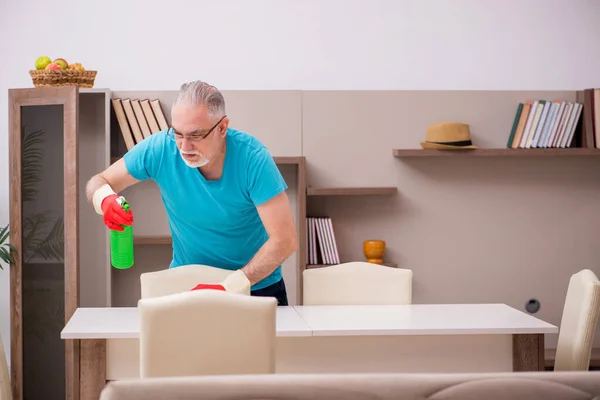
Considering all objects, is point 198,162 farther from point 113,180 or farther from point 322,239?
point 322,239

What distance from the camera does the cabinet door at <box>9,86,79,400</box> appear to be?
4.17m

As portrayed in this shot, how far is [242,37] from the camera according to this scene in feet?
16.0

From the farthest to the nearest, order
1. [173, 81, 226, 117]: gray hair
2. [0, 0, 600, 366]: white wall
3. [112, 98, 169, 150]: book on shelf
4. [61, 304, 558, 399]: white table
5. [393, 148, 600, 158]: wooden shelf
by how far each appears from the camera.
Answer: [0, 0, 600, 366]: white wall < [393, 148, 600, 158]: wooden shelf < [112, 98, 169, 150]: book on shelf < [173, 81, 226, 117]: gray hair < [61, 304, 558, 399]: white table

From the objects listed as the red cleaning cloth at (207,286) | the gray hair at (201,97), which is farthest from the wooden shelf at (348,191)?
the red cleaning cloth at (207,286)

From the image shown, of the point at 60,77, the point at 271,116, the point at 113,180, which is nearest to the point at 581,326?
the point at 113,180

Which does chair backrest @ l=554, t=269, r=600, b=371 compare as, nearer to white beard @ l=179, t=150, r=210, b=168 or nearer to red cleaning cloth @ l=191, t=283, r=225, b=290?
red cleaning cloth @ l=191, t=283, r=225, b=290

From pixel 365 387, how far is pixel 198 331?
812 mm

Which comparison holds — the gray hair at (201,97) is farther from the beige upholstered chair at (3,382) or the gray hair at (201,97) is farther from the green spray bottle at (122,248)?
the beige upholstered chair at (3,382)

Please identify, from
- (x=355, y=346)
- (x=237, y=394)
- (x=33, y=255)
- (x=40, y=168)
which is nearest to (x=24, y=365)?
(x=33, y=255)

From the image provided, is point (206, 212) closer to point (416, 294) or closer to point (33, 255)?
point (33, 255)

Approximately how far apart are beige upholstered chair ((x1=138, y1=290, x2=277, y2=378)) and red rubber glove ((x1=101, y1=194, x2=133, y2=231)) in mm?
844

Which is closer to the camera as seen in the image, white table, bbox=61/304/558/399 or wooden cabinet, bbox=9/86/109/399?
white table, bbox=61/304/558/399

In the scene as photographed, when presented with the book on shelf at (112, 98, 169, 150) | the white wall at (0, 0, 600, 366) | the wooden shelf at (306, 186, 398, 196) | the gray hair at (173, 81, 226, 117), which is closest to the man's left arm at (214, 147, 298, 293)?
the gray hair at (173, 81, 226, 117)

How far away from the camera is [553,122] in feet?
15.0
